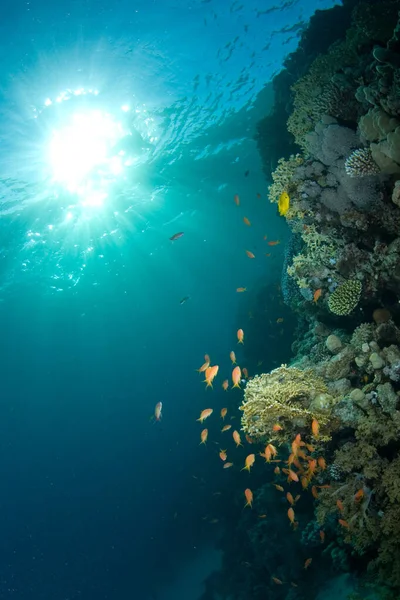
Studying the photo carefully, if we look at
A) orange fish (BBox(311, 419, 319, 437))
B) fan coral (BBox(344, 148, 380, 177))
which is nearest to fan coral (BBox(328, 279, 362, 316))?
fan coral (BBox(344, 148, 380, 177))

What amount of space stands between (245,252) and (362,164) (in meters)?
17.7

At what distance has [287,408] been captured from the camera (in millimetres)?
5141

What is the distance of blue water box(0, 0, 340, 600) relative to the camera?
1243 cm

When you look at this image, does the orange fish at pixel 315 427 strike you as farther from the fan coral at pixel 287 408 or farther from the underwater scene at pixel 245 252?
the fan coral at pixel 287 408

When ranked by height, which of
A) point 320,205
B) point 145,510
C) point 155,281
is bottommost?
point 320,205

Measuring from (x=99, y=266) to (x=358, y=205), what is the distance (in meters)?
33.4

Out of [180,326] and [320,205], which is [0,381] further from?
[180,326]

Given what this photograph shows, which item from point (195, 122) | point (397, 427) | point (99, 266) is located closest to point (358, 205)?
point (397, 427)

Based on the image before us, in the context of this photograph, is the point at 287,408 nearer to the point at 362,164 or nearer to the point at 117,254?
the point at 362,164

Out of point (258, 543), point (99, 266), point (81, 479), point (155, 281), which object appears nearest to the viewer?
point (258, 543)

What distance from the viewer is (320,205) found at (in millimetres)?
6496

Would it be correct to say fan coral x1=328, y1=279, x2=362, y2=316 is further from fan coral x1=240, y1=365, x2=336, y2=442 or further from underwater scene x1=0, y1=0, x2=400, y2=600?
fan coral x1=240, y1=365, x2=336, y2=442

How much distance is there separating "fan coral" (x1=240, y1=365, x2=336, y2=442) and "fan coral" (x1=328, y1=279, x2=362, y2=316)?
1502 millimetres

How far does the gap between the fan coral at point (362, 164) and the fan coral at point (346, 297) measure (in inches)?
75.5
